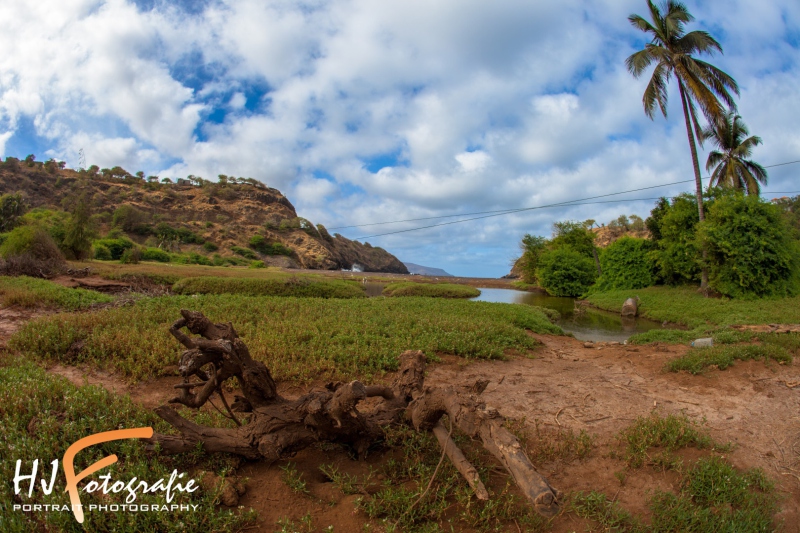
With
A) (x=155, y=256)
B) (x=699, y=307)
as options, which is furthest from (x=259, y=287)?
(x=155, y=256)

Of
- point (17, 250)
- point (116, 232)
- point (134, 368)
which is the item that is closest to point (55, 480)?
point (134, 368)

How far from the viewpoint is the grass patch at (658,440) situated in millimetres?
4502

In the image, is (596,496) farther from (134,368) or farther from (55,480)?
(134,368)

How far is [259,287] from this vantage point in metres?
18.7

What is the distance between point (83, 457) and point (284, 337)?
4.64 metres

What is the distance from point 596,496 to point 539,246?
4416 centimetres

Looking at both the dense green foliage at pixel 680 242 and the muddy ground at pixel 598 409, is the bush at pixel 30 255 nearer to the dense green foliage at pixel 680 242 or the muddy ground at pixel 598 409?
the muddy ground at pixel 598 409

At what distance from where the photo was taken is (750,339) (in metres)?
10.5

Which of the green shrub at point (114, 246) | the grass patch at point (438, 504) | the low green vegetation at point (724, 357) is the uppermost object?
the green shrub at point (114, 246)

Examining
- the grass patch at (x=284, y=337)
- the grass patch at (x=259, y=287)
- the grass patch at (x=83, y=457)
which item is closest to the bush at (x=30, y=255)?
the grass patch at (x=259, y=287)

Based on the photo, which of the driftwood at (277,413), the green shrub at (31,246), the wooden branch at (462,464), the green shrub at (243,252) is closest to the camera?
the wooden branch at (462,464)

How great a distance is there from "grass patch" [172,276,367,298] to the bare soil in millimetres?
11716

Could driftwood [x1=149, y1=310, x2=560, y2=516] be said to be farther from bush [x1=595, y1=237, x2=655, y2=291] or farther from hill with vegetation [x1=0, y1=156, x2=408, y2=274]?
hill with vegetation [x1=0, y1=156, x2=408, y2=274]

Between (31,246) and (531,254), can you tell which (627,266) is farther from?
(31,246)
